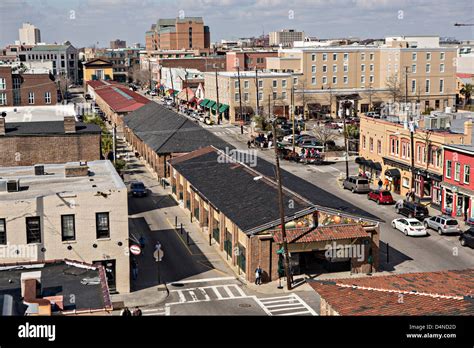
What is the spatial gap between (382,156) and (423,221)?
1118cm

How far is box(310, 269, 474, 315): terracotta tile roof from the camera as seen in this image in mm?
9406

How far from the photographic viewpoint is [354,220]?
27219 mm

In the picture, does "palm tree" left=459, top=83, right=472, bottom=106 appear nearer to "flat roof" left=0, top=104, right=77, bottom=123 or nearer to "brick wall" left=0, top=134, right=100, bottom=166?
"flat roof" left=0, top=104, right=77, bottom=123

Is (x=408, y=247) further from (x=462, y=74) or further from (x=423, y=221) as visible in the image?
(x=462, y=74)

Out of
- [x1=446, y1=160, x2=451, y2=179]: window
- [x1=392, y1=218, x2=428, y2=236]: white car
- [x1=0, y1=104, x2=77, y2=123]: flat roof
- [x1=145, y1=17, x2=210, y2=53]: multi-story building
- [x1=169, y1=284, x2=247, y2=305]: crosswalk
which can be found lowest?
[x1=169, y1=284, x2=247, y2=305]: crosswalk

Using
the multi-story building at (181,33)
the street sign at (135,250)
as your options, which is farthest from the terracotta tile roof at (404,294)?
the street sign at (135,250)

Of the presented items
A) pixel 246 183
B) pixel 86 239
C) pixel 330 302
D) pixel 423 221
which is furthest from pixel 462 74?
pixel 330 302

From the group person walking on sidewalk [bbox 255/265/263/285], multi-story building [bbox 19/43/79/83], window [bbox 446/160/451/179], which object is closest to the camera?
person walking on sidewalk [bbox 255/265/263/285]

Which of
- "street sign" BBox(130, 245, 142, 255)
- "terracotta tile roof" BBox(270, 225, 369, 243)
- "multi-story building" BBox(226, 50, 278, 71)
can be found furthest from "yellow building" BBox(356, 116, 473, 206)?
"multi-story building" BBox(226, 50, 278, 71)

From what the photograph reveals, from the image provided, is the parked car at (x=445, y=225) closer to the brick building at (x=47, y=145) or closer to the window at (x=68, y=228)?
the window at (x=68, y=228)

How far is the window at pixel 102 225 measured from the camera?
24.7 m

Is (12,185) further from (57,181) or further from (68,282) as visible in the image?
(68,282)

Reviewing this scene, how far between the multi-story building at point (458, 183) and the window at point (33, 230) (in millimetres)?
21813

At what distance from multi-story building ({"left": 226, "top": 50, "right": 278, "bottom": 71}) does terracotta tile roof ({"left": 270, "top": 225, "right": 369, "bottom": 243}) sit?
7022 cm
